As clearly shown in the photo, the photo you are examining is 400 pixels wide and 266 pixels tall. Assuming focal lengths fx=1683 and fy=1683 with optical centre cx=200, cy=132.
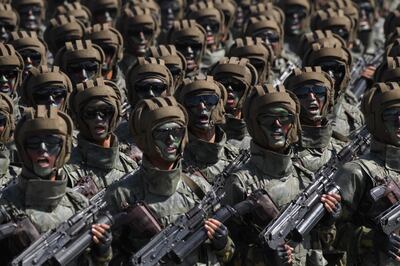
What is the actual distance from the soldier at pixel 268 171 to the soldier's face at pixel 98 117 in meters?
2.02

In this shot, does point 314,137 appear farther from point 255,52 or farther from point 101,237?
point 101,237

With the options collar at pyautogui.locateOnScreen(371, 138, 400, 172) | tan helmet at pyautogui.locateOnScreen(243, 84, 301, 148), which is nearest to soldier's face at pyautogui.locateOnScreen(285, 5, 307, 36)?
tan helmet at pyautogui.locateOnScreen(243, 84, 301, 148)

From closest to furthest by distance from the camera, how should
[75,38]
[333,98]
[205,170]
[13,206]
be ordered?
[13,206] < [205,170] < [333,98] < [75,38]

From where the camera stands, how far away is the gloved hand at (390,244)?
20.7 m

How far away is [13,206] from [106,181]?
2.93 meters

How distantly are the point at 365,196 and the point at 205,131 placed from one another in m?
3.23

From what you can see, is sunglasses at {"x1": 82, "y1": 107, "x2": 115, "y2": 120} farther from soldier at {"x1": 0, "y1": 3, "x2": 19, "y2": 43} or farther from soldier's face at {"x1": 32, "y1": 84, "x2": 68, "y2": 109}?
soldier at {"x1": 0, "y1": 3, "x2": 19, "y2": 43}

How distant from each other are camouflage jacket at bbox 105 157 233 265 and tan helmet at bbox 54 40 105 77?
19.1ft

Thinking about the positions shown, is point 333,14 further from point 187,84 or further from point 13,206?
point 13,206

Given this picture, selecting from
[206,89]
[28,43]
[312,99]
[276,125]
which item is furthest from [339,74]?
[276,125]

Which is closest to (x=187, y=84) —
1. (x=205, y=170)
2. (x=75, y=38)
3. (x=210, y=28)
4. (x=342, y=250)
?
(x=205, y=170)

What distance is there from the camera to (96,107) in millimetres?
22734

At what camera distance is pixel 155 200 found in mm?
20625

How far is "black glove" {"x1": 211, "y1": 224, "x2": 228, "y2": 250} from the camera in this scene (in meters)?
20.3
